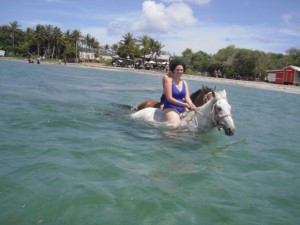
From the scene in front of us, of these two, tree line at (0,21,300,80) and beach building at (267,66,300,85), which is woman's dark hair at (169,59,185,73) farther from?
tree line at (0,21,300,80)

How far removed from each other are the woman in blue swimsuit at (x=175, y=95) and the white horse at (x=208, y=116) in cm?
21

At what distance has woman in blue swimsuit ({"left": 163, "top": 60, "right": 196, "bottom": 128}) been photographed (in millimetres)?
8703

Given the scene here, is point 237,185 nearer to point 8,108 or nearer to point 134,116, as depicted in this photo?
point 134,116

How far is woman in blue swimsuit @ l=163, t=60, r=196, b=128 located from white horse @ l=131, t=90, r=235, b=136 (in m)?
0.21

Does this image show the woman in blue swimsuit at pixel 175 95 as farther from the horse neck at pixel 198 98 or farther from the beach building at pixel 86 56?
the beach building at pixel 86 56

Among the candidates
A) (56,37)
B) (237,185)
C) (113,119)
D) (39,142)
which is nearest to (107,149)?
(39,142)

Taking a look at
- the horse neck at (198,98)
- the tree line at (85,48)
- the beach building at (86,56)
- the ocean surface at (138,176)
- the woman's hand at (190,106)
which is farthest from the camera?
the beach building at (86,56)

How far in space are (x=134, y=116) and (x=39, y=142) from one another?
363 cm

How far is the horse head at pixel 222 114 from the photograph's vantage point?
7.39 meters

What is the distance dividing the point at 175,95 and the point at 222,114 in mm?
1641

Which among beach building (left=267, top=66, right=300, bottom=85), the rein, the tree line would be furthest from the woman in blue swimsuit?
the tree line

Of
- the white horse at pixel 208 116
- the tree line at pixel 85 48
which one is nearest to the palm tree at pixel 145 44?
the tree line at pixel 85 48

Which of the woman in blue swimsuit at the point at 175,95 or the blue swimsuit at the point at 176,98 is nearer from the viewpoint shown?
Result: the woman in blue swimsuit at the point at 175,95

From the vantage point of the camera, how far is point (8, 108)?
10500 millimetres
